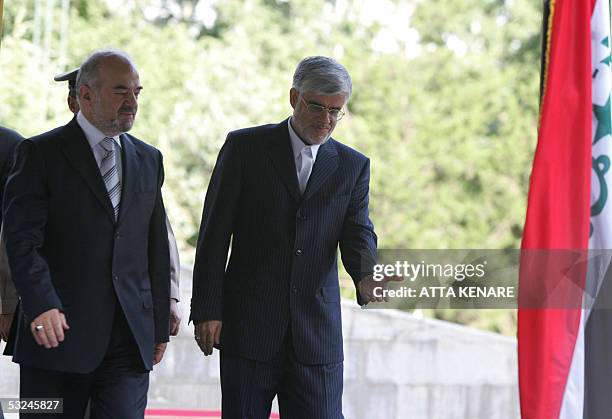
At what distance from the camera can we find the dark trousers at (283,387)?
302 centimetres

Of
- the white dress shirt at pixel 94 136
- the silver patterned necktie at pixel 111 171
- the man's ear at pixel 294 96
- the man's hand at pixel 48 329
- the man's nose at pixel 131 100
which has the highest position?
the man's ear at pixel 294 96

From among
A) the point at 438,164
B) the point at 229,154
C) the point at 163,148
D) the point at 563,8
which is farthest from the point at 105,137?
the point at 438,164

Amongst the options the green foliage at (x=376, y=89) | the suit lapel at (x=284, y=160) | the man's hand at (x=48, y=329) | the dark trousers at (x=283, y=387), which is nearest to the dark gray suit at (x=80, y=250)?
the man's hand at (x=48, y=329)

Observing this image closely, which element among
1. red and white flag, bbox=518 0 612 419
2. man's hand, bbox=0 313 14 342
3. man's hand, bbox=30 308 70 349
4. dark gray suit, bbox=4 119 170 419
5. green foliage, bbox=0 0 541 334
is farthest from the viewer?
green foliage, bbox=0 0 541 334

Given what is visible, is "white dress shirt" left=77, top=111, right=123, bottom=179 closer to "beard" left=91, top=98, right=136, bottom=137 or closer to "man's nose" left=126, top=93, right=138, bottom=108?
"beard" left=91, top=98, right=136, bottom=137

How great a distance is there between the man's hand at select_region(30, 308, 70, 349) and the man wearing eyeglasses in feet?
1.45

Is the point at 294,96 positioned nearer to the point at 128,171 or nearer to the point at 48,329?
the point at 128,171

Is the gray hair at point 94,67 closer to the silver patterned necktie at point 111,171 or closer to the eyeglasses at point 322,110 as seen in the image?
the silver patterned necktie at point 111,171

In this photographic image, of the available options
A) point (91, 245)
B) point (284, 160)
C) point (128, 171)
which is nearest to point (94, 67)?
point (128, 171)

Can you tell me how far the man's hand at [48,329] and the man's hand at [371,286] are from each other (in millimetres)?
808

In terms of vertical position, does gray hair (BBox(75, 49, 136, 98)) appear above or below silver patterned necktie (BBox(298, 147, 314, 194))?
above

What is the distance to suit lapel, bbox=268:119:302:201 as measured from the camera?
3.11 m

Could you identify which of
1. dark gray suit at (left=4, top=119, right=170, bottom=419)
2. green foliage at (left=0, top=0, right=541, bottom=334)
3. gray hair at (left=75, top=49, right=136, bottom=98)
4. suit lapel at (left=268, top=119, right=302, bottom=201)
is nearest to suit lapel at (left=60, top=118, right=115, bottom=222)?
dark gray suit at (left=4, top=119, right=170, bottom=419)

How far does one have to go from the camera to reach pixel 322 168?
3.12 metres
